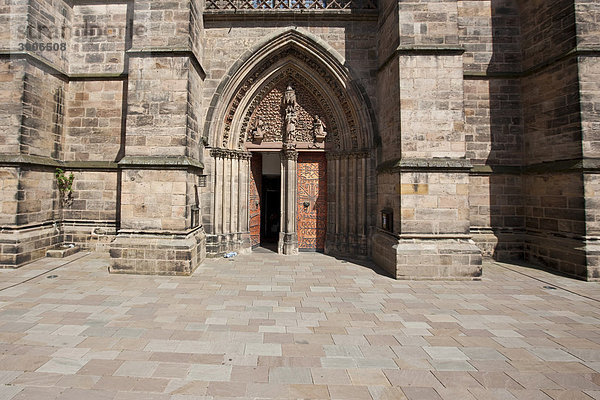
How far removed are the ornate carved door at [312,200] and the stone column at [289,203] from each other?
221 mm

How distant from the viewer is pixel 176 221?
19.2 feet

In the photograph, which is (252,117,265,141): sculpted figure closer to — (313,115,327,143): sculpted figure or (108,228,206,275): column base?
(313,115,327,143): sculpted figure

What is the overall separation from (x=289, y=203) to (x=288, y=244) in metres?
1.14

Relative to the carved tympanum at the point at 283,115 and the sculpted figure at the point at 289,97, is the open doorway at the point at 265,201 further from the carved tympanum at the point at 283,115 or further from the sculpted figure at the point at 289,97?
the sculpted figure at the point at 289,97

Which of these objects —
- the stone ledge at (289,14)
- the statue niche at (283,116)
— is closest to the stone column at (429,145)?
the stone ledge at (289,14)

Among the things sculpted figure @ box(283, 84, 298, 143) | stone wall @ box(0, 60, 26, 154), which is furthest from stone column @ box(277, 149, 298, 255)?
stone wall @ box(0, 60, 26, 154)

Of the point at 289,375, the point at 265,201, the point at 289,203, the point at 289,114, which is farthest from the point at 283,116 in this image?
the point at 289,375

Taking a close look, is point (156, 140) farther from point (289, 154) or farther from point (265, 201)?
point (265, 201)

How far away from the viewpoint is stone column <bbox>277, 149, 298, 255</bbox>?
774 centimetres

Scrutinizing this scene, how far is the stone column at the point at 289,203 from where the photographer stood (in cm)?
774

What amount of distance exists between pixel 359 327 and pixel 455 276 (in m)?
3.05

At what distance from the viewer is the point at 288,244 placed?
7.70 metres

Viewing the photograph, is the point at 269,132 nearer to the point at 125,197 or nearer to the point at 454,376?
the point at 125,197

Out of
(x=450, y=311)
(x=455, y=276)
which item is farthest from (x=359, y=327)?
(x=455, y=276)
